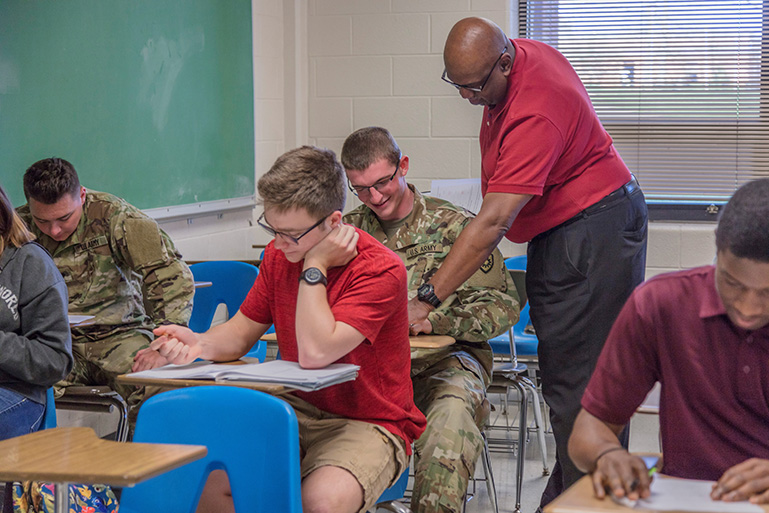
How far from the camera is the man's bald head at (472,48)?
218 centimetres

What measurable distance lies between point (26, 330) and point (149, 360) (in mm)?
378

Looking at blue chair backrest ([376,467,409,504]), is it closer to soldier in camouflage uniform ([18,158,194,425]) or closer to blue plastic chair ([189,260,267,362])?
soldier in camouflage uniform ([18,158,194,425])

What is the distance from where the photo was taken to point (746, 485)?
3.65 feet

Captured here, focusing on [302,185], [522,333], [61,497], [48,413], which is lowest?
[522,333]

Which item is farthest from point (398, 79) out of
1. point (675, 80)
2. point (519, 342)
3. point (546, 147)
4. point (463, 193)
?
point (546, 147)

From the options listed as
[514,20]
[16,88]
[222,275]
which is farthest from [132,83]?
[514,20]

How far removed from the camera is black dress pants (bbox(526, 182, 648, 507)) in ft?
7.47

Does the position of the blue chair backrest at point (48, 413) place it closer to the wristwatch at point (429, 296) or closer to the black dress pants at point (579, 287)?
the wristwatch at point (429, 296)

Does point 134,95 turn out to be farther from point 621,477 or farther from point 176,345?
point 621,477

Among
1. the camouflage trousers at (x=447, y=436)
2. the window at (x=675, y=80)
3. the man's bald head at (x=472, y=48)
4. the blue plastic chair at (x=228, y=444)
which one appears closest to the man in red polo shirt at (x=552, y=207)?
the man's bald head at (x=472, y=48)

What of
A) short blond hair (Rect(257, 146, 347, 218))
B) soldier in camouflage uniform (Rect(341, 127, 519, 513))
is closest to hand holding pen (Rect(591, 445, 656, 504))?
short blond hair (Rect(257, 146, 347, 218))

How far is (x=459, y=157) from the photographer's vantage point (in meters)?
4.70

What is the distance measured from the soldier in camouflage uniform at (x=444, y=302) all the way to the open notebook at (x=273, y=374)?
59 centimetres

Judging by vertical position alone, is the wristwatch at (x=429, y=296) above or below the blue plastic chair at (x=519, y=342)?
above
